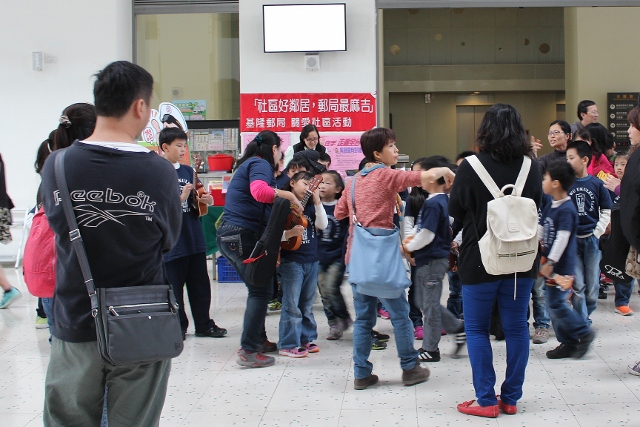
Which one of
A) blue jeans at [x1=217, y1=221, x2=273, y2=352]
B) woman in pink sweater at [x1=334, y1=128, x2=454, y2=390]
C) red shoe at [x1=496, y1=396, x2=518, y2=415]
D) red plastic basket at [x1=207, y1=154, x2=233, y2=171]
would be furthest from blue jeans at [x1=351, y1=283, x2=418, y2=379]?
red plastic basket at [x1=207, y1=154, x2=233, y2=171]

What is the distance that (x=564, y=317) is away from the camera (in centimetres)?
434

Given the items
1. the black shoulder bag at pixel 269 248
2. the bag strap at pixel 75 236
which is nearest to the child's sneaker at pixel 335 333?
the black shoulder bag at pixel 269 248

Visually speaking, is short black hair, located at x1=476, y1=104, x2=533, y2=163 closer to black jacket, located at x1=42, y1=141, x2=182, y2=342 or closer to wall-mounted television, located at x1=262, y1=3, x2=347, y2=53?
black jacket, located at x1=42, y1=141, x2=182, y2=342

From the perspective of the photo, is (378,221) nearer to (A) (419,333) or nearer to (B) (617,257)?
(B) (617,257)

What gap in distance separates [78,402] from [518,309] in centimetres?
207

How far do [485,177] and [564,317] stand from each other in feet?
5.03

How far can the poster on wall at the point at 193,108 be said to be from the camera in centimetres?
918

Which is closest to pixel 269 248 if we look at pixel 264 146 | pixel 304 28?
pixel 264 146

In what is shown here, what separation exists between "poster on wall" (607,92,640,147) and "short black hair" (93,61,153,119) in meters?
10.3

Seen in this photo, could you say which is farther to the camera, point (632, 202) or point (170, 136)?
point (170, 136)

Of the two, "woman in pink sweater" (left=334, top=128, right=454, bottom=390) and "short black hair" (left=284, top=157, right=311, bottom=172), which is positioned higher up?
"short black hair" (left=284, top=157, right=311, bottom=172)

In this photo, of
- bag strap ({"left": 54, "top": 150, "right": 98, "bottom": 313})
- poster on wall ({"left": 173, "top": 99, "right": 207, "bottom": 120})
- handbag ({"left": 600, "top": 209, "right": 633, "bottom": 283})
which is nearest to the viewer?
bag strap ({"left": 54, "top": 150, "right": 98, "bottom": 313})

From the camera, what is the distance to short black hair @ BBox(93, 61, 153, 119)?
2.08 metres

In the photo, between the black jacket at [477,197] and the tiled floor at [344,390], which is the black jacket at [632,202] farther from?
the tiled floor at [344,390]
